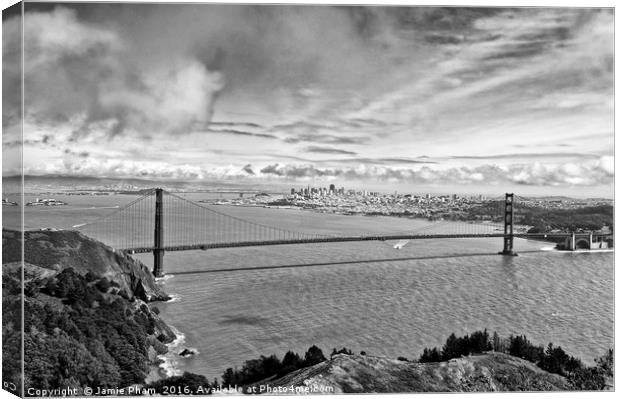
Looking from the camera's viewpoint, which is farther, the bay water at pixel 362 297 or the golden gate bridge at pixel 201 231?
the golden gate bridge at pixel 201 231

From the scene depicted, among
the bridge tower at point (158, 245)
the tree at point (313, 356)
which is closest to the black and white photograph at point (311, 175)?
the tree at point (313, 356)

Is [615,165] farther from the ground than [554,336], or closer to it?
farther from the ground

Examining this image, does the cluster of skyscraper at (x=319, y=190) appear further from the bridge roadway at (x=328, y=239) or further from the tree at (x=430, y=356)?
the tree at (x=430, y=356)

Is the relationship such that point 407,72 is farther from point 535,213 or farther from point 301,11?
point 535,213

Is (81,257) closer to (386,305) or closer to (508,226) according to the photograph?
(386,305)

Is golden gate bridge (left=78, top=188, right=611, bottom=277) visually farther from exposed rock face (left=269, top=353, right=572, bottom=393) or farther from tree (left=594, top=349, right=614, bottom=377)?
exposed rock face (left=269, top=353, right=572, bottom=393)

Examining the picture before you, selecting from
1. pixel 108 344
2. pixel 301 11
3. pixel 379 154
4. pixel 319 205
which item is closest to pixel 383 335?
pixel 319 205

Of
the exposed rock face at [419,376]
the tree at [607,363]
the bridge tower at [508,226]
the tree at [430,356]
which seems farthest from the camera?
the bridge tower at [508,226]
